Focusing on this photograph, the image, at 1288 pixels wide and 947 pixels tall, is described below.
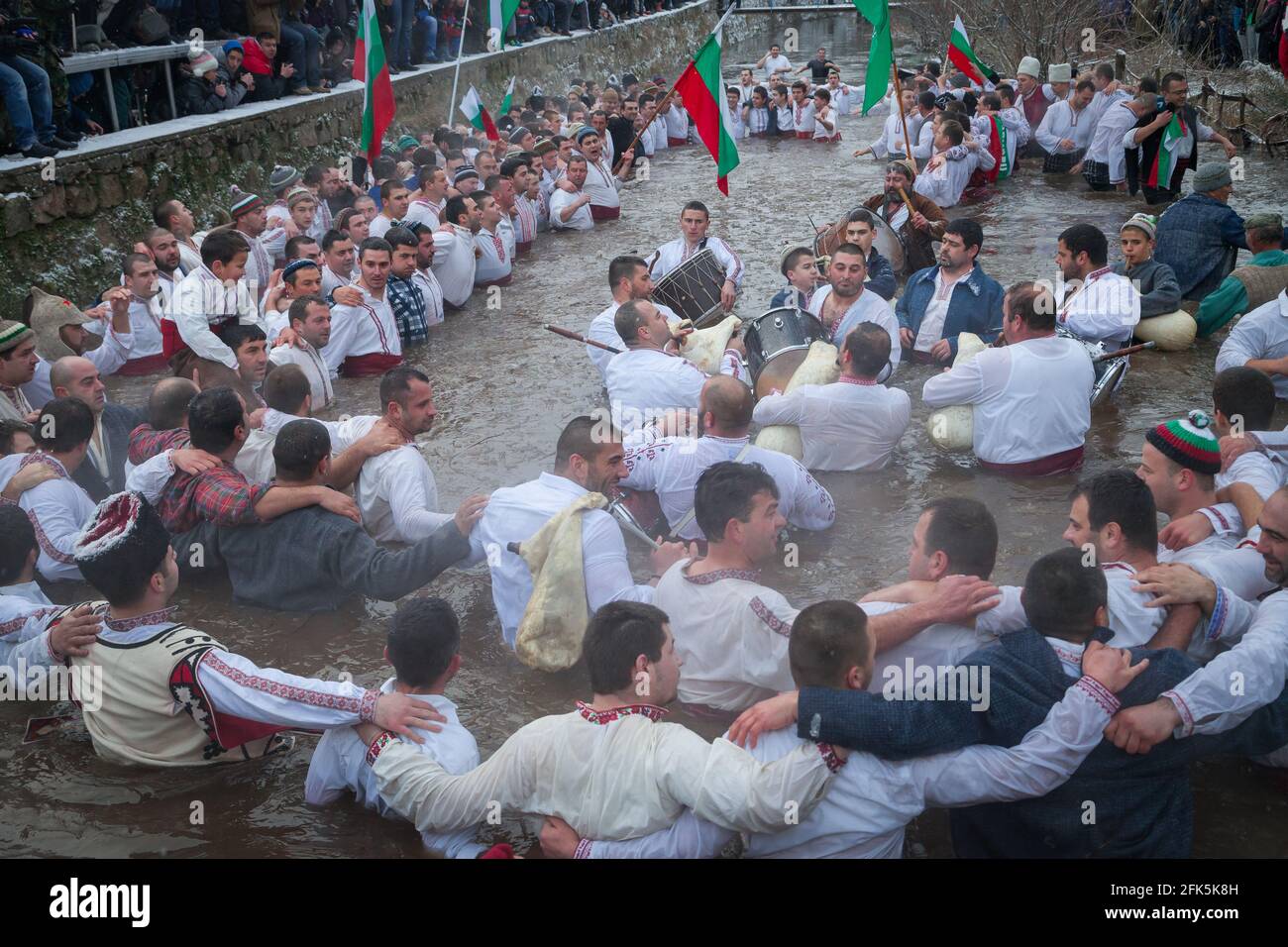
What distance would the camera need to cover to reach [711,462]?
15.5ft

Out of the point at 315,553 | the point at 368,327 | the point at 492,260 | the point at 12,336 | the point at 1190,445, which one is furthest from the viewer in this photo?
the point at 492,260

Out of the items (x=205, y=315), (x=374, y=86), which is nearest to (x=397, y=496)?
(x=205, y=315)

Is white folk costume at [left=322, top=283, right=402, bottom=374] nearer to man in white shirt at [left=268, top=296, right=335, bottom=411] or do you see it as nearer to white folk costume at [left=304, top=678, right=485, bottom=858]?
man in white shirt at [left=268, top=296, right=335, bottom=411]

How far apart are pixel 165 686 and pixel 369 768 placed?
0.68 metres

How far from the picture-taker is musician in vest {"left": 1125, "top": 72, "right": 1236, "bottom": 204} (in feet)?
36.6

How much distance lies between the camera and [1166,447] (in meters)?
3.95

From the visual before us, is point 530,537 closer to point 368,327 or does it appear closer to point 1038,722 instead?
point 1038,722

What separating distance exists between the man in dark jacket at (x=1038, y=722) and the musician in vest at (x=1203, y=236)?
599cm

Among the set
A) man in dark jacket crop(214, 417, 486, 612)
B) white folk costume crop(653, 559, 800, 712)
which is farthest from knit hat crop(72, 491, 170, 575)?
white folk costume crop(653, 559, 800, 712)

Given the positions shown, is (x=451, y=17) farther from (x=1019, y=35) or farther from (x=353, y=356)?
(x=353, y=356)

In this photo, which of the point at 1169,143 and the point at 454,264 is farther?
the point at 1169,143

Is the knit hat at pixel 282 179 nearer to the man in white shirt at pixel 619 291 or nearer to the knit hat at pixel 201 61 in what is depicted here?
the knit hat at pixel 201 61

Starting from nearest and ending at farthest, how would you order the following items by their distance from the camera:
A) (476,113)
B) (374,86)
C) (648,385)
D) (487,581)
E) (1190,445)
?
(1190,445) → (487,581) → (648,385) → (374,86) → (476,113)

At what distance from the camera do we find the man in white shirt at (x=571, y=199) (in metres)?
11.5
